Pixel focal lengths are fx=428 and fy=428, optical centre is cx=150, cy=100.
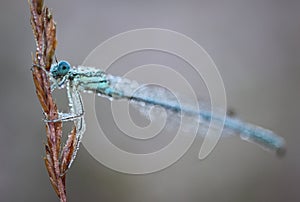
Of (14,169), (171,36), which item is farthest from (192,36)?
(14,169)

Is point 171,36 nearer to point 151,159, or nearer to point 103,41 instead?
point 103,41

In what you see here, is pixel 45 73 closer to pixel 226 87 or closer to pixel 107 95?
pixel 107 95

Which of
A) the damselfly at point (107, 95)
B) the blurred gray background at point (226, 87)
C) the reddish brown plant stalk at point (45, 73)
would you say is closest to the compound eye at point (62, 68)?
the damselfly at point (107, 95)

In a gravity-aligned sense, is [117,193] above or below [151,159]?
below

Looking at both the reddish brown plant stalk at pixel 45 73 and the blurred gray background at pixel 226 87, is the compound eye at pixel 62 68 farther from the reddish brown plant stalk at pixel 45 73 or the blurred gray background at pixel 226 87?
the blurred gray background at pixel 226 87

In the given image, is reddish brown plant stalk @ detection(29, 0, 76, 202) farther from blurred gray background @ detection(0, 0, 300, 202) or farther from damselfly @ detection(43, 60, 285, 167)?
blurred gray background @ detection(0, 0, 300, 202)

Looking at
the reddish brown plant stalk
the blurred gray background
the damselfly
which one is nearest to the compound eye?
the damselfly
